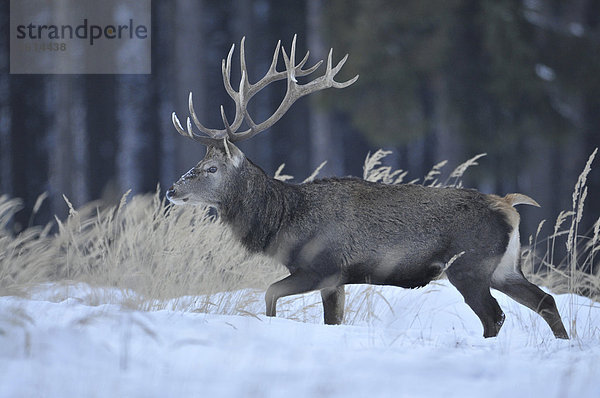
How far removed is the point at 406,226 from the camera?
5.38 metres

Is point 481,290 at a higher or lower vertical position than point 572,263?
lower

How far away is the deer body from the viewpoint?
5281 millimetres

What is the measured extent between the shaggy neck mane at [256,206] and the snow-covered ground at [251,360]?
1750 mm

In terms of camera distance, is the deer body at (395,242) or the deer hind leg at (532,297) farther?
the deer body at (395,242)

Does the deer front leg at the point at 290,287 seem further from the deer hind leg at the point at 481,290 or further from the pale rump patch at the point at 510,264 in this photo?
the pale rump patch at the point at 510,264

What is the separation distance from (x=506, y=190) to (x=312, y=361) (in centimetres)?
1924

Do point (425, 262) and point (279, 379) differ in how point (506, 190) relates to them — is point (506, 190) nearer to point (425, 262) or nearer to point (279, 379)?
point (425, 262)

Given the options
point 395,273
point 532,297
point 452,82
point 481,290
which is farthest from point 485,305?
point 452,82

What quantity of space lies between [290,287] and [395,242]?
809mm

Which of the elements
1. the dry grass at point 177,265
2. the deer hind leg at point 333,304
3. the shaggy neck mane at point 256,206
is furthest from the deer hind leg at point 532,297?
the shaggy neck mane at point 256,206

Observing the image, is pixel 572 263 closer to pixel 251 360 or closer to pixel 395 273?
pixel 395 273

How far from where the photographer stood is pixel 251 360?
300cm

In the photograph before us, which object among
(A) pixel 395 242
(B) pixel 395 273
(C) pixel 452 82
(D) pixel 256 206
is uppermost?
(C) pixel 452 82

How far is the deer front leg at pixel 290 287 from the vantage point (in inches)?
201
